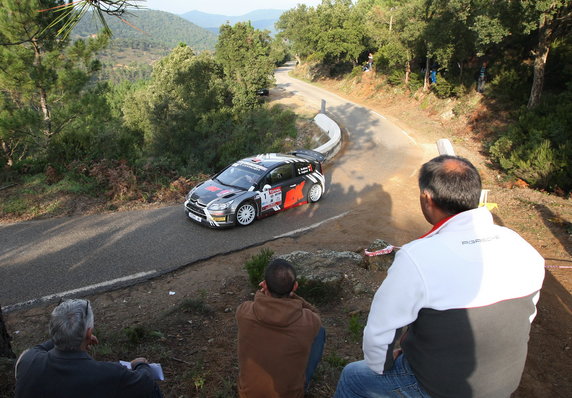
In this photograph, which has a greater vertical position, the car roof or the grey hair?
the grey hair

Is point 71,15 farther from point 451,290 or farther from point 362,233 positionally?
point 362,233

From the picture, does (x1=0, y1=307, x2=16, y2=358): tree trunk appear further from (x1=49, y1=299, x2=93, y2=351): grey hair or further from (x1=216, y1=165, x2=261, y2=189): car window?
(x1=216, y1=165, x2=261, y2=189): car window

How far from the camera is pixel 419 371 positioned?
7.07 ft

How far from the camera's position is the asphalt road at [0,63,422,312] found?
24.0 ft

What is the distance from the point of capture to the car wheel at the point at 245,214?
9859mm

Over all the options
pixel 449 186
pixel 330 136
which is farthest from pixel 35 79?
pixel 449 186

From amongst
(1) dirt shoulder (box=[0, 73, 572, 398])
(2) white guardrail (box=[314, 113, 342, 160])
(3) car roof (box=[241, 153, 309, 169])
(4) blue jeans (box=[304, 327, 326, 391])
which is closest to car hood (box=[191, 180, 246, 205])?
(3) car roof (box=[241, 153, 309, 169])

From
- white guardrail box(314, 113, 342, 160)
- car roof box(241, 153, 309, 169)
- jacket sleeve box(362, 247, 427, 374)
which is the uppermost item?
jacket sleeve box(362, 247, 427, 374)

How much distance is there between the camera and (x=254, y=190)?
10.2 m

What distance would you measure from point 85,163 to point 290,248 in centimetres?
872

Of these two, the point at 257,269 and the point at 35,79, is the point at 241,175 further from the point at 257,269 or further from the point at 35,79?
the point at 35,79

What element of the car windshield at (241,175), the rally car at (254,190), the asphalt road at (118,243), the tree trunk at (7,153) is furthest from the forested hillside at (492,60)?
the tree trunk at (7,153)

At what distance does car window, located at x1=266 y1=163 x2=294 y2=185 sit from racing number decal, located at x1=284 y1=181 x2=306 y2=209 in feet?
1.28

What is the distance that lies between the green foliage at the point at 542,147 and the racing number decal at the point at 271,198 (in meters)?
7.94
